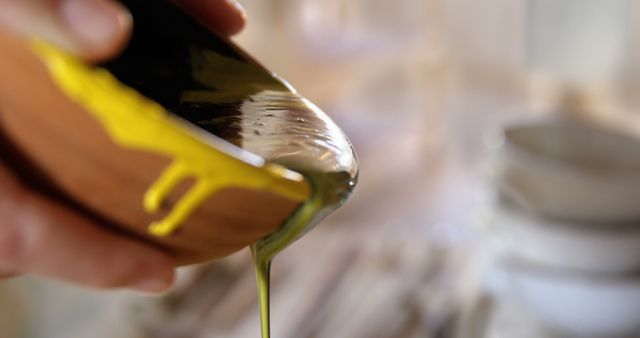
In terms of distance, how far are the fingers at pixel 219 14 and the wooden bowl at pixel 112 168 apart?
0.47 ft

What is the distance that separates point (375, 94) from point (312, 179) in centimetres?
93

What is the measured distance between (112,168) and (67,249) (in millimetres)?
74

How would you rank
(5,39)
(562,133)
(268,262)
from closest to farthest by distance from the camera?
(5,39) → (268,262) → (562,133)

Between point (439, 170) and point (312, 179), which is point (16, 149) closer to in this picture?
point (312, 179)

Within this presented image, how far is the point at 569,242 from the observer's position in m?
0.60

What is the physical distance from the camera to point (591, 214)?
2.06ft

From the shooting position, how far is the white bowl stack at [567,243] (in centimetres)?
59

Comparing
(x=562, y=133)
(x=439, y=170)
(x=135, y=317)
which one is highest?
(x=562, y=133)

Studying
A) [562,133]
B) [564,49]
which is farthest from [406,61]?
[562,133]

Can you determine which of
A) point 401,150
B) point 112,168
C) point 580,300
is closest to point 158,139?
point 112,168

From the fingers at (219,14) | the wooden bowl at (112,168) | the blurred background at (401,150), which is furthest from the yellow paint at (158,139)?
the blurred background at (401,150)

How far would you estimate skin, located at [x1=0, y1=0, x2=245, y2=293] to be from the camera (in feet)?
0.74

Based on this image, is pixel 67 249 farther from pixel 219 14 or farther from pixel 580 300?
pixel 580 300

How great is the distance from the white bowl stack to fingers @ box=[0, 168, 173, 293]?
35cm
